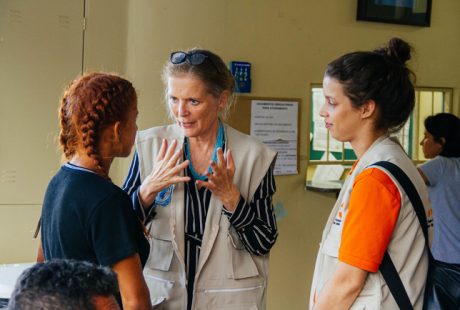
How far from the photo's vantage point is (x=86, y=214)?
4.29 ft

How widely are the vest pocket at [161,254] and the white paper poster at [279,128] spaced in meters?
1.44

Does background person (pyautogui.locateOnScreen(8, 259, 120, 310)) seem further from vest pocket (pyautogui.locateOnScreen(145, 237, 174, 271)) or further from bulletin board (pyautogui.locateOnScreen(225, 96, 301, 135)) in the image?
bulletin board (pyautogui.locateOnScreen(225, 96, 301, 135))

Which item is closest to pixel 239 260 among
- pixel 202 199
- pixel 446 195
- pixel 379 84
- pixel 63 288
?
pixel 202 199

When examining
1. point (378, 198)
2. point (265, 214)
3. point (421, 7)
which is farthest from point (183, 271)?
point (421, 7)

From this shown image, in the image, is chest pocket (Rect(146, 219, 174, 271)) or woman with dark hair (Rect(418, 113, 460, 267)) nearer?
chest pocket (Rect(146, 219, 174, 271))

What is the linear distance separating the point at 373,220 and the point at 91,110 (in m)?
0.68

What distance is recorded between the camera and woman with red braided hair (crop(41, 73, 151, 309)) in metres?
1.32

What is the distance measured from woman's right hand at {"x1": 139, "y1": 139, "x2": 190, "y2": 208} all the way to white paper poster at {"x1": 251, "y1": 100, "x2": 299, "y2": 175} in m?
1.44

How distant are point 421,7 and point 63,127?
2.69 metres

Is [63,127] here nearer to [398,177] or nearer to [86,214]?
[86,214]

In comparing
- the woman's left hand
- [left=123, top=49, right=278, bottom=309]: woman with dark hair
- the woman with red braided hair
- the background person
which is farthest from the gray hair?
the background person

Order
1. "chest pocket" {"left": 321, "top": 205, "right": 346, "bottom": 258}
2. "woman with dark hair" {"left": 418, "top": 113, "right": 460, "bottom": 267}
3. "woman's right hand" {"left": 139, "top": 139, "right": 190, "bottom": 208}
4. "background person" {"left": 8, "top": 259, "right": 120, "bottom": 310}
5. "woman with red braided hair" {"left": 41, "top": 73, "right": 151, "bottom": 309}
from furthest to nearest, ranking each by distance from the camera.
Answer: "woman with dark hair" {"left": 418, "top": 113, "right": 460, "bottom": 267} → "woman's right hand" {"left": 139, "top": 139, "right": 190, "bottom": 208} → "chest pocket" {"left": 321, "top": 205, "right": 346, "bottom": 258} → "woman with red braided hair" {"left": 41, "top": 73, "right": 151, "bottom": 309} → "background person" {"left": 8, "top": 259, "right": 120, "bottom": 310}

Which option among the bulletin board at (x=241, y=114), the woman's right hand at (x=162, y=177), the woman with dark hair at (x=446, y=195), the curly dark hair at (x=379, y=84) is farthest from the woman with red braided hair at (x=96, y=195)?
the woman with dark hair at (x=446, y=195)

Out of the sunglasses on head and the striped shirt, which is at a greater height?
the sunglasses on head
